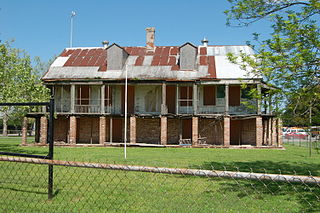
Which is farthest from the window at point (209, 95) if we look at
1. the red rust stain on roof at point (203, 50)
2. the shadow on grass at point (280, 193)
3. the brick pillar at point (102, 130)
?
the shadow on grass at point (280, 193)

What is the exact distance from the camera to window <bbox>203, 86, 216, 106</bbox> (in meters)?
28.4

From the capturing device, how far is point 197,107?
28031 millimetres

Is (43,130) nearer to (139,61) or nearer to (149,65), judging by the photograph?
(139,61)

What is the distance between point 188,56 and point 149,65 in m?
3.36

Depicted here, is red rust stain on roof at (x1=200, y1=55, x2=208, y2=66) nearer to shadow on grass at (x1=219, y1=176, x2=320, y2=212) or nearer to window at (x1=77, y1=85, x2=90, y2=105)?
window at (x1=77, y1=85, x2=90, y2=105)

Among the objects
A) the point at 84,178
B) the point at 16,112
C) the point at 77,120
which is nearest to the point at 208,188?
the point at 84,178

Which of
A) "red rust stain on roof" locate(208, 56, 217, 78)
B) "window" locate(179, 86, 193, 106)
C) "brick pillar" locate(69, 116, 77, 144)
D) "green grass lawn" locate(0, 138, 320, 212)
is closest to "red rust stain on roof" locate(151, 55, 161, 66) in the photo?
"window" locate(179, 86, 193, 106)

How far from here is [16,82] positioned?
18.9 m

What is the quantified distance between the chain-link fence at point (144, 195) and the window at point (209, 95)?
62.0ft

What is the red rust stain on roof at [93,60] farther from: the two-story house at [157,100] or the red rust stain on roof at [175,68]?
the red rust stain on roof at [175,68]

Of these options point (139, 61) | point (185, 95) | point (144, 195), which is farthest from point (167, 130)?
point (144, 195)

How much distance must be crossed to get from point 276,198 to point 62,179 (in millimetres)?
5424

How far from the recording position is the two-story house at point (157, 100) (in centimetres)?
2697

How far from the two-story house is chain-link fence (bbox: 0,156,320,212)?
17238 millimetres
